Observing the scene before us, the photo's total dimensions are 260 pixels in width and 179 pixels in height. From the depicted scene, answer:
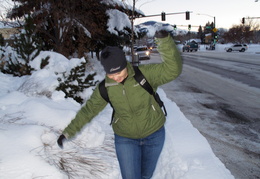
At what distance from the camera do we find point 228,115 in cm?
567

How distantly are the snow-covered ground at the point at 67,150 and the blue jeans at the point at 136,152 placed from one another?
91 cm

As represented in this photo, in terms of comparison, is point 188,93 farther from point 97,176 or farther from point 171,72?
point 171,72

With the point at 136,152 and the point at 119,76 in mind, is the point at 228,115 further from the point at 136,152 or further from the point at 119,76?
the point at 119,76

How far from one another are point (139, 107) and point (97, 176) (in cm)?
154

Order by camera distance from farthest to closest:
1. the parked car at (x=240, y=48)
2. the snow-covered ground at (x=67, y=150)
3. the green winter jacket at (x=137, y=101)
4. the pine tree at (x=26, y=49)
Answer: the parked car at (x=240, y=48) → the pine tree at (x=26, y=49) → the snow-covered ground at (x=67, y=150) → the green winter jacket at (x=137, y=101)

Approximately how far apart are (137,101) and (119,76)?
290mm

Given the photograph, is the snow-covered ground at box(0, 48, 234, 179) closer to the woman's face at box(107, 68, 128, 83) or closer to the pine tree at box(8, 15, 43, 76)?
the woman's face at box(107, 68, 128, 83)

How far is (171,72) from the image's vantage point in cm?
189

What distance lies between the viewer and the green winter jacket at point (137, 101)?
73.5 inches

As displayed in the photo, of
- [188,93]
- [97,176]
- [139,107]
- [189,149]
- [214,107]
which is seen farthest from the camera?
[188,93]

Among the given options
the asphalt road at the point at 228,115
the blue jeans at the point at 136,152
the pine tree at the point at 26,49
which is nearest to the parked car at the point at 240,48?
the asphalt road at the point at 228,115

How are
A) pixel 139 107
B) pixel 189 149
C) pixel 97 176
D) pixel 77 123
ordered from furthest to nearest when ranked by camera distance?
1. pixel 189 149
2. pixel 97 176
3. pixel 77 123
4. pixel 139 107

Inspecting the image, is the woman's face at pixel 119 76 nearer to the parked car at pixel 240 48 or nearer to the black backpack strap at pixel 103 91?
the black backpack strap at pixel 103 91

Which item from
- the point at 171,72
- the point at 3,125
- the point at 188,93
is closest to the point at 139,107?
the point at 171,72
